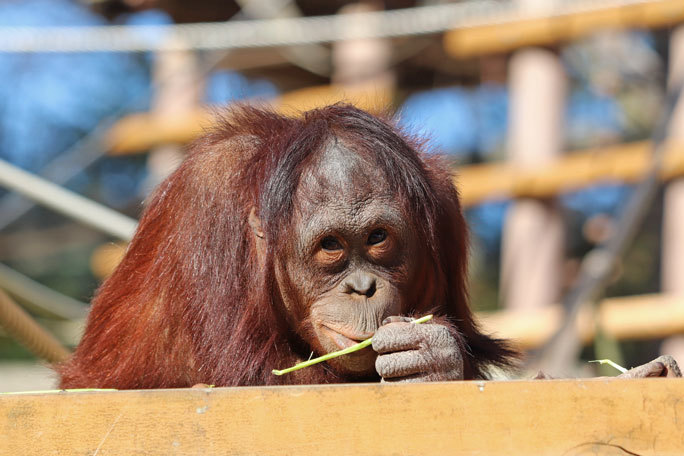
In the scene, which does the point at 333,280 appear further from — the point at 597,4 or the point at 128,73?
the point at 128,73

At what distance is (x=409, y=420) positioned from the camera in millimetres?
2205

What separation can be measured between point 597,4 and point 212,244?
449 cm

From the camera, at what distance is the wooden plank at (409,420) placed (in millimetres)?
2188

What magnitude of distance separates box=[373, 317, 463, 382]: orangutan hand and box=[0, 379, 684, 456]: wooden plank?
0.54m

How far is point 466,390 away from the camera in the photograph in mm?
2211

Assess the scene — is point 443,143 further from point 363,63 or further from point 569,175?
point 363,63

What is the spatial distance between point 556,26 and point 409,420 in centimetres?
564

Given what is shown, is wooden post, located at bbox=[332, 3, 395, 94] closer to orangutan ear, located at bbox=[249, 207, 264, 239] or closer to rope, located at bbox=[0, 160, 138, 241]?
rope, located at bbox=[0, 160, 138, 241]

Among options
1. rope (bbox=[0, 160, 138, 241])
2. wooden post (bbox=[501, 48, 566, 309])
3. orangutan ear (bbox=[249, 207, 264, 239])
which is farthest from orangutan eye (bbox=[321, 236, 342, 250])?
wooden post (bbox=[501, 48, 566, 309])

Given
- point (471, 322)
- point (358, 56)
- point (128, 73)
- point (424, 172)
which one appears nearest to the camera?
point (424, 172)

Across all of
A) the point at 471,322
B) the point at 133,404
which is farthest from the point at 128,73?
the point at 133,404

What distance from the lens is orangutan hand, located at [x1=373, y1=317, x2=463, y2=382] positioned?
2.78 meters

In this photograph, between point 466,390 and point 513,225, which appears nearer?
point 466,390

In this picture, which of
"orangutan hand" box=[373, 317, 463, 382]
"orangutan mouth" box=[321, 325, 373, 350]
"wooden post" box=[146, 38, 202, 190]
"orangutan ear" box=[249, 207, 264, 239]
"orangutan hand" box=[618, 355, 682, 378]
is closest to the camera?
"orangutan hand" box=[618, 355, 682, 378]
